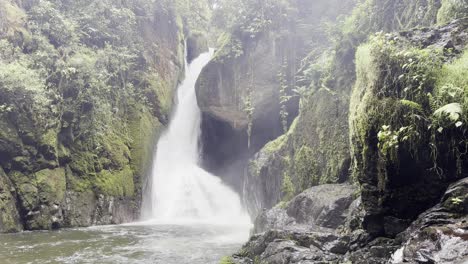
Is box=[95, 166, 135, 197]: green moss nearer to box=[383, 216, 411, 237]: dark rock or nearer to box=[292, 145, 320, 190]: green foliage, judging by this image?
box=[292, 145, 320, 190]: green foliage

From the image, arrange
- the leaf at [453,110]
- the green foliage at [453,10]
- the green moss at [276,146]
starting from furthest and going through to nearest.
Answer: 1. the green moss at [276,146]
2. the green foliage at [453,10]
3. the leaf at [453,110]

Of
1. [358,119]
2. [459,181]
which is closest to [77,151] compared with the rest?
[358,119]

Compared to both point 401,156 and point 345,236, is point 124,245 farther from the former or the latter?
point 401,156

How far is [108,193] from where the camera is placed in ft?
56.0

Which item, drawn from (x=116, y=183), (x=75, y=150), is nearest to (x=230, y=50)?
(x=116, y=183)

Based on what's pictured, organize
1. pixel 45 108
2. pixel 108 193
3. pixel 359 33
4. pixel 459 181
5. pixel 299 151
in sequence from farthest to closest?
pixel 108 193 → pixel 45 108 → pixel 299 151 → pixel 359 33 → pixel 459 181

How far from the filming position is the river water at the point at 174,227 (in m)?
10.2

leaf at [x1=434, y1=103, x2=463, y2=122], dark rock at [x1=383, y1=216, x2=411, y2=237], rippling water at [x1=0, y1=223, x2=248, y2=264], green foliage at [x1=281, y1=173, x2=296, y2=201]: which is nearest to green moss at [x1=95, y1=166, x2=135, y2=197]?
rippling water at [x1=0, y1=223, x2=248, y2=264]

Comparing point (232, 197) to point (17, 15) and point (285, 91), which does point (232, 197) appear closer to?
point (285, 91)

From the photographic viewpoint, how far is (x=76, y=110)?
56.7 feet

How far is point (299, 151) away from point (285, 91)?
8.15 metres

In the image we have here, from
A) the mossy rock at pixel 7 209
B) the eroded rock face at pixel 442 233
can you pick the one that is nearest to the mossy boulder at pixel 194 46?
the mossy rock at pixel 7 209

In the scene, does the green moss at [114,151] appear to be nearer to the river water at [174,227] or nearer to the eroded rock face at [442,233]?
the river water at [174,227]

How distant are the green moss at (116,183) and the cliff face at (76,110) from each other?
0.16 feet
